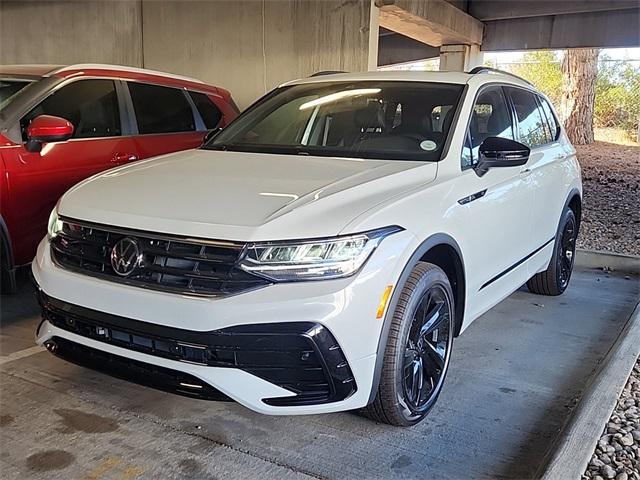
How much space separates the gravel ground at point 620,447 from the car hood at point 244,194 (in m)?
Result: 1.38

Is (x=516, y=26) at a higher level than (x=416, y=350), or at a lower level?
higher

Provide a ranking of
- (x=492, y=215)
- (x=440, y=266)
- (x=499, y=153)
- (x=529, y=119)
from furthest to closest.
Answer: (x=529, y=119) < (x=492, y=215) < (x=499, y=153) < (x=440, y=266)

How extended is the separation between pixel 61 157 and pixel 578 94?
742 inches

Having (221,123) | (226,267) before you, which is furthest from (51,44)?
(226,267)

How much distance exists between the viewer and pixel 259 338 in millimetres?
2338

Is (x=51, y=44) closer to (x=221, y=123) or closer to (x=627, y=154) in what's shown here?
(x=221, y=123)

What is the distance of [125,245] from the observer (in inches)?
101

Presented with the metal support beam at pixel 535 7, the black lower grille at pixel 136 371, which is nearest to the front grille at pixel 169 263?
the black lower grille at pixel 136 371

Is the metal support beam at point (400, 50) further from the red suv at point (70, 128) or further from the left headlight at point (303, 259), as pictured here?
the left headlight at point (303, 259)

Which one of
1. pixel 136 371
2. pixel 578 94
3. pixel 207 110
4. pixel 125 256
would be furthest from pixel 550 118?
pixel 578 94

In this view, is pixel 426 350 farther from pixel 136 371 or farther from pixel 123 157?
pixel 123 157

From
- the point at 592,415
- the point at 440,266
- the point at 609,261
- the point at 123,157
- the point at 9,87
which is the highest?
the point at 9,87

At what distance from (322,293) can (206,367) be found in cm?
53

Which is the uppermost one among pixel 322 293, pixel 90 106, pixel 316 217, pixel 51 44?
pixel 51 44
